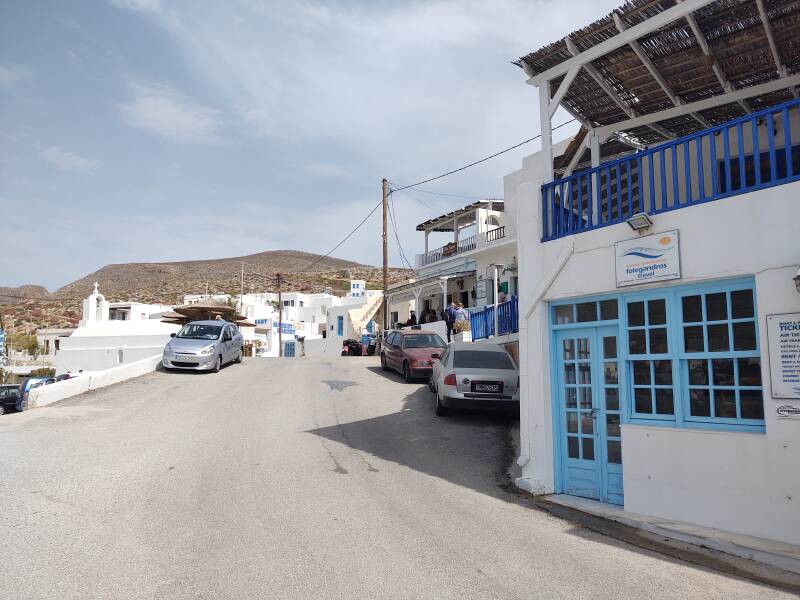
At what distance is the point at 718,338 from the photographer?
22.3 ft

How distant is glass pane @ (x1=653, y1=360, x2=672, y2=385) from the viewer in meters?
7.23

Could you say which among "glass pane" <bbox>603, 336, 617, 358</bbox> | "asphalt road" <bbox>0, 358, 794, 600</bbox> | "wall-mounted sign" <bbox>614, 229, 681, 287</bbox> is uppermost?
"wall-mounted sign" <bbox>614, 229, 681, 287</bbox>

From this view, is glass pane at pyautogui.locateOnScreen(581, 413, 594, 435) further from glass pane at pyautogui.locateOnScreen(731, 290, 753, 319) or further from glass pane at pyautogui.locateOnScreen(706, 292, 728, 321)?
glass pane at pyautogui.locateOnScreen(731, 290, 753, 319)

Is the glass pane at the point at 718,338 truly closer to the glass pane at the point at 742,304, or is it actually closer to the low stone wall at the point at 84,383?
the glass pane at the point at 742,304

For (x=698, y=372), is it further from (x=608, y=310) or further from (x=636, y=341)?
(x=608, y=310)

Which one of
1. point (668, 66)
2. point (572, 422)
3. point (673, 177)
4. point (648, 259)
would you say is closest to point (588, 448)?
point (572, 422)

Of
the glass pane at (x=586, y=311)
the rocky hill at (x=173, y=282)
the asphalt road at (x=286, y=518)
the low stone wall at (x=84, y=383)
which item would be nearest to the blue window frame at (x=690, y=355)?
the glass pane at (x=586, y=311)

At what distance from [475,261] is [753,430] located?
2706 centimetres

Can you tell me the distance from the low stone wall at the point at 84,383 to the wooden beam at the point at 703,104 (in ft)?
43.7

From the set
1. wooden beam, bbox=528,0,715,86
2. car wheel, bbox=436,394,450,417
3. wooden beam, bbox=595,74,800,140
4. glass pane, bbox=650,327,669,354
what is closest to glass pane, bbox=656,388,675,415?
glass pane, bbox=650,327,669,354

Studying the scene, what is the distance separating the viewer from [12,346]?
56.9 meters

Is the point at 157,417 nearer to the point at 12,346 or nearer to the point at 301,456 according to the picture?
the point at 301,456

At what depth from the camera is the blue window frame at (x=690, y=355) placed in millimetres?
6562

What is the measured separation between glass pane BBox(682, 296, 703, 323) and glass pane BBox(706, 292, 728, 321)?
0.28ft
